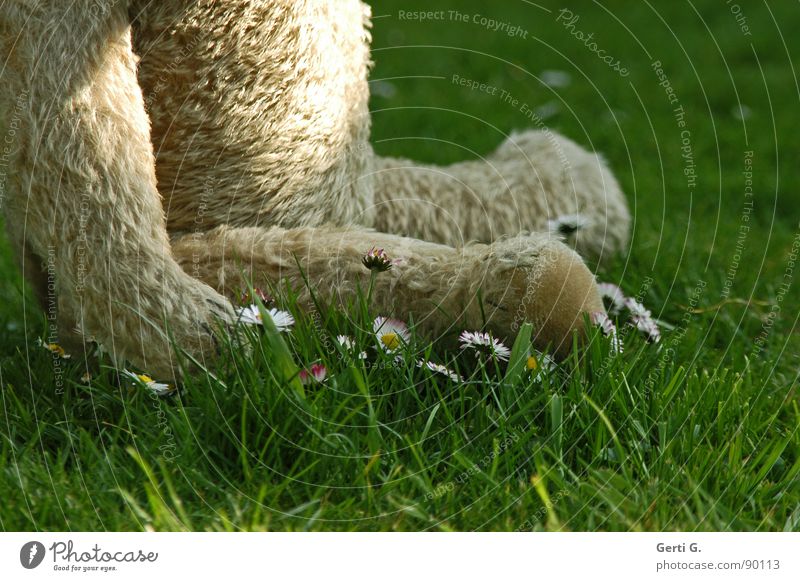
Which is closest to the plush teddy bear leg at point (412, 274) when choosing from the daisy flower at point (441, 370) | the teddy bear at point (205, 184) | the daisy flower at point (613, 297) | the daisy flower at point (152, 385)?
the teddy bear at point (205, 184)

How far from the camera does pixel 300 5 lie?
5.29ft

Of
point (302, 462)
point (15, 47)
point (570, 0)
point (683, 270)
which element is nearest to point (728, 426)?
point (302, 462)

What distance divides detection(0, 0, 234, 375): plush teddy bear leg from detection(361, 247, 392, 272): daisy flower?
274mm

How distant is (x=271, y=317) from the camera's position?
1.46 metres

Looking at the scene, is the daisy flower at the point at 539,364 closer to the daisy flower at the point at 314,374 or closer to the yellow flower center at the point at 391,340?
the yellow flower center at the point at 391,340

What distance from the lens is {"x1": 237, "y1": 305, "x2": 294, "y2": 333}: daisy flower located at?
1468mm

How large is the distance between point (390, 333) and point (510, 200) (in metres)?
0.67

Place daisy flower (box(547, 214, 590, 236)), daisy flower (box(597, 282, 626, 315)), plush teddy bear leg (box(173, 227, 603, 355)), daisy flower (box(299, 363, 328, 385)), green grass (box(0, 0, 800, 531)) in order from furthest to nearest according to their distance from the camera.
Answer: daisy flower (box(547, 214, 590, 236)) → daisy flower (box(597, 282, 626, 315)) → plush teddy bear leg (box(173, 227, 603, 355)) → daisy flower (box(299, 363, 328, 385)) → green grass (box(0, 0, 800, 531))

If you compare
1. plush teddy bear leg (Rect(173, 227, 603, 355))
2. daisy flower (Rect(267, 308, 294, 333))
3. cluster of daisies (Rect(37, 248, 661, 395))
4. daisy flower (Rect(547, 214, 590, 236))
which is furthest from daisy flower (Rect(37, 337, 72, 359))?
daisy flower (Rect(547, 214, 590, 236))

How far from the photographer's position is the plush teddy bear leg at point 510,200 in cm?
204

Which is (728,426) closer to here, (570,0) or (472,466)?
(472,466)

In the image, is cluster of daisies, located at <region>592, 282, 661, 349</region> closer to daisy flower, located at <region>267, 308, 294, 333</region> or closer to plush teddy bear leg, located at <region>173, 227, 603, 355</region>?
plush teddy bear leg, located at <region>173, 227, 603, 355</region>
